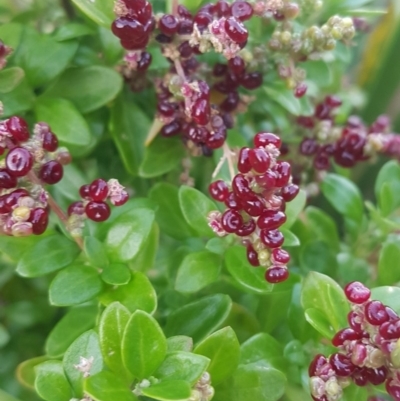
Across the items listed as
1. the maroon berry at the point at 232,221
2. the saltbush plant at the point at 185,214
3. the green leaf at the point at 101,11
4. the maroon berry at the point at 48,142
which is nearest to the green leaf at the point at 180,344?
the saltbush plant at the point at 185,214

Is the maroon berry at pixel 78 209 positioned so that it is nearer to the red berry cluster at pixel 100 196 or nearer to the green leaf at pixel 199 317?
the red berry cluster at pixel 100 196

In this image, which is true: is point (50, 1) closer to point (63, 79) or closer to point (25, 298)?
point (63, 79)

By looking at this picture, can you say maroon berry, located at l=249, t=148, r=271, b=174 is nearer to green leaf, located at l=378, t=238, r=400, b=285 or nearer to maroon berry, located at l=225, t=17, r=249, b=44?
maroon berry, located at l=225, t=17, r=249, b=44

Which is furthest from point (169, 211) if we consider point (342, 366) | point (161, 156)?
point (342, 366)

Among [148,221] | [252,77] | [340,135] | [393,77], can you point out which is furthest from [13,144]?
[393,77]

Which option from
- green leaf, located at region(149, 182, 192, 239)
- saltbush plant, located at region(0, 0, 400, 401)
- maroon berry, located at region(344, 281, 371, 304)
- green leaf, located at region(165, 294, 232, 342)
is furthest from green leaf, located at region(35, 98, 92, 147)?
maroon berry, located at region(344, 281, 371, 304)

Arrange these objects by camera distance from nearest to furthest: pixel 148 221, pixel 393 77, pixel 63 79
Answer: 1. pixel 148 221
2. pixel 63 79
3. pixel 393 77

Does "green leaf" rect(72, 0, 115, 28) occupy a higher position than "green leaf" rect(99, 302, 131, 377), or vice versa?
"green leaf" rect(72, 0, 115, 28)
